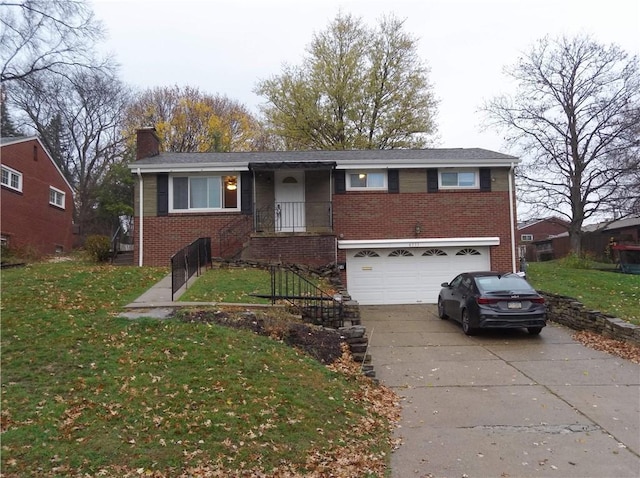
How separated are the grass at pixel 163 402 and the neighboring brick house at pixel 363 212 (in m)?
8.94

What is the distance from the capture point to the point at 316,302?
10.1 meters

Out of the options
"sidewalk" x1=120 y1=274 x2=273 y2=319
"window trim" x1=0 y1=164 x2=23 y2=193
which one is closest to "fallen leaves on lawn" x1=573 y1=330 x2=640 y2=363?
"sidewalk" x1=120 y1=274 x2=273 y2=319

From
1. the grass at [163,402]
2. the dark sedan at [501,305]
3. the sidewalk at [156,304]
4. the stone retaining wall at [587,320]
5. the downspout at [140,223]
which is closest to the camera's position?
the grass at [163,402]

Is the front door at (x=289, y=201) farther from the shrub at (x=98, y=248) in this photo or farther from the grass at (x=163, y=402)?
the grass at (x=163, y=402)

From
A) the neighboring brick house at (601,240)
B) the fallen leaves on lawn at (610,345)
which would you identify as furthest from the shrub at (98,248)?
the neighboring brick house at (601,240)

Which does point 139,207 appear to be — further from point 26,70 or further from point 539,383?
point 539,383

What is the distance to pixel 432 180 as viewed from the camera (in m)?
17.2

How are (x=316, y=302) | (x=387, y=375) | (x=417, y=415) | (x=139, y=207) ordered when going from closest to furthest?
(x=417, y=415) → (x=387, y=375) → (x=316, y=302) → (x=139, y=207)

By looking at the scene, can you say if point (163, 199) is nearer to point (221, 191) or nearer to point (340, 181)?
point (221, 191)

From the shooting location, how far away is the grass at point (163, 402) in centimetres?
409

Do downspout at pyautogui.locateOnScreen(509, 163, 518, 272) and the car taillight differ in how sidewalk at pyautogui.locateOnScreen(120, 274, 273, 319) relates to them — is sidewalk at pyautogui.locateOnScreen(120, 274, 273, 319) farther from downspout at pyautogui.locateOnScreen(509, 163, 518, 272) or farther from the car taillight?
downspout at pyautogui.locateOnScreen(509, 163, 518, 272)

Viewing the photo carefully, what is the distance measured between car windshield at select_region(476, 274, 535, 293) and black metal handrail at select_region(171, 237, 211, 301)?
679 centimetres

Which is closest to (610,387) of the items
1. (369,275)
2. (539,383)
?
(539,383)

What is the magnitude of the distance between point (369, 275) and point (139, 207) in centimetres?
849
